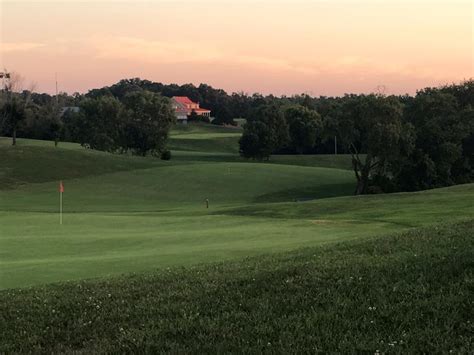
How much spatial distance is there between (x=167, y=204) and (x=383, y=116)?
1957 centimetres

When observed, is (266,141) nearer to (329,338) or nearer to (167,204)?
(167,204)

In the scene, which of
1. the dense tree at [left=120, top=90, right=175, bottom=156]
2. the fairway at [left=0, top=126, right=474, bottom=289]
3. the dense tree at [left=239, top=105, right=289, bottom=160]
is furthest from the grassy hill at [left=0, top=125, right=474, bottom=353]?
the dense tree at [left=239, top=105, right=289, bottom=160]

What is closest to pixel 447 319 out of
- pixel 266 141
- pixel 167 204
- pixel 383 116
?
pixel 167 204

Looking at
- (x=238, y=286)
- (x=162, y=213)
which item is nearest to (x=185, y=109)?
(x=162, y=213)

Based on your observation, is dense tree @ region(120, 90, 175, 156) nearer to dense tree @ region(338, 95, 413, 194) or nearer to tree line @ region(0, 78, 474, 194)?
tree line @ region(0, 78, 474, 194)

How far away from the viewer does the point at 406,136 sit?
4653cm

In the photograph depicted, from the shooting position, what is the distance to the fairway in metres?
14.4

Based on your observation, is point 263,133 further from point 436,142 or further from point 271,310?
point 271,310

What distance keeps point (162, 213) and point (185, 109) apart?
481 feet

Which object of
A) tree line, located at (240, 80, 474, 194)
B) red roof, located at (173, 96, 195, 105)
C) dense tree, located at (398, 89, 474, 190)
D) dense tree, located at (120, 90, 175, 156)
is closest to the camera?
tree line, located at (240, 80, 474, 194)

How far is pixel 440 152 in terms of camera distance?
51125 millimetres

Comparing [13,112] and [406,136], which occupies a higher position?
[13,112]

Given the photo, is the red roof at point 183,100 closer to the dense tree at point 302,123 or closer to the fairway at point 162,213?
the dense tree at point 302,123

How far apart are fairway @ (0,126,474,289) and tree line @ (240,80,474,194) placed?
4664 mm
